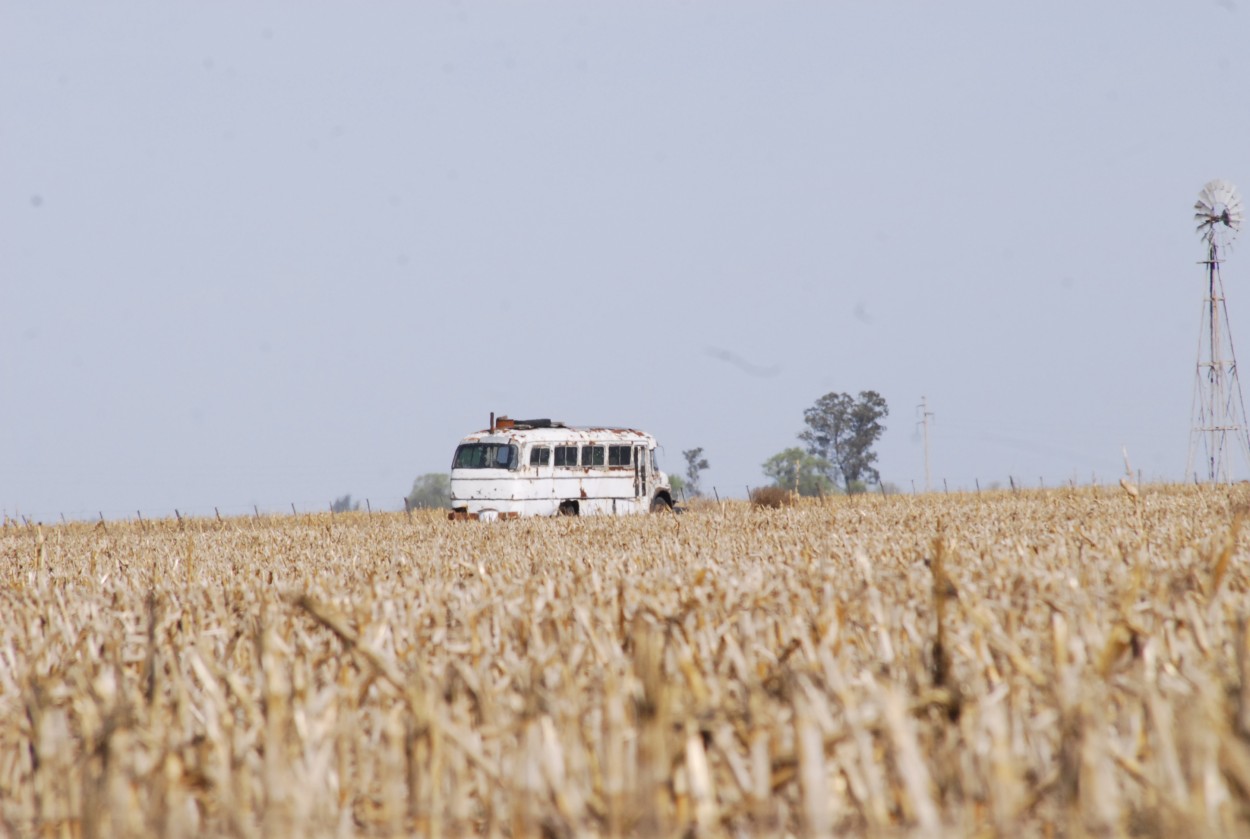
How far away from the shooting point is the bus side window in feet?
107

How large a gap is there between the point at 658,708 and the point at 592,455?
29818mm

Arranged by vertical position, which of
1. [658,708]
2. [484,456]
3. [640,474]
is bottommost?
[658,708]

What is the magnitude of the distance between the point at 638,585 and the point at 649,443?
27.2 metres

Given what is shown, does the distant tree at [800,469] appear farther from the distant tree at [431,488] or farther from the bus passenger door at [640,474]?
the bus passenger door at [640,474]

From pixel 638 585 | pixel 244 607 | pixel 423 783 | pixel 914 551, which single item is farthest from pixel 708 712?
pixel 914 551

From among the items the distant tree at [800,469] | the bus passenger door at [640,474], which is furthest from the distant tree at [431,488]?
the bus passenger door at [640,474]

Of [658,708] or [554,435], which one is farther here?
[554,435]

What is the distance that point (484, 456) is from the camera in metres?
31.4

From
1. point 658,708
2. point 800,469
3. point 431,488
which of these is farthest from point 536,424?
point 431,488

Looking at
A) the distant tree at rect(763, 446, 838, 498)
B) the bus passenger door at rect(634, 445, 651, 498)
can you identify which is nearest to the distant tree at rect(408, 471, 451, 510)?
the distant tree at rect(763, 446, 838, 498)

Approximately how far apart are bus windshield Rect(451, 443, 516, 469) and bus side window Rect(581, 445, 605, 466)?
2221 mm

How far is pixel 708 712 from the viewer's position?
10.9 feet

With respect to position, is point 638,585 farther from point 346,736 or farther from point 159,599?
point 346,736

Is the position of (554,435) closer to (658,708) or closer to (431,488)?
(658,708)
